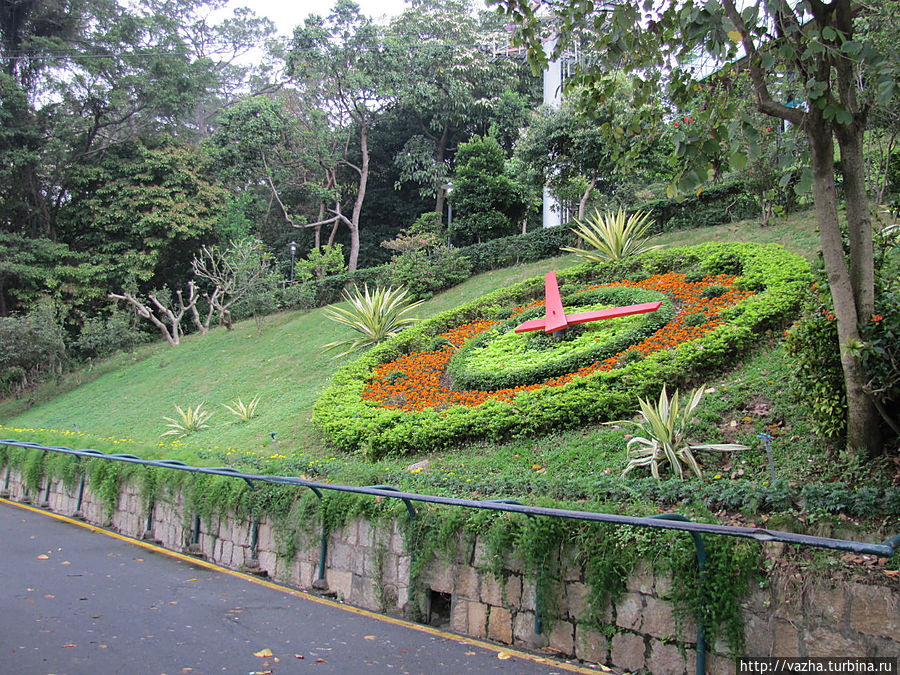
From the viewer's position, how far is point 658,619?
3.53 metres

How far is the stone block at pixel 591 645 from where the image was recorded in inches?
146

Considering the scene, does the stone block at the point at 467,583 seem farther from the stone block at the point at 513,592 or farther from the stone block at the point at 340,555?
the stone block at the point at 340,555

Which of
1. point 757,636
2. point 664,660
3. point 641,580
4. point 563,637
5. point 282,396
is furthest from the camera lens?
point 282,396

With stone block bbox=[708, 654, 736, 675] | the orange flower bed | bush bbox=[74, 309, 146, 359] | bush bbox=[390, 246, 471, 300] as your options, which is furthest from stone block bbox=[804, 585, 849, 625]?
bush bbox=[74, 309, 146, 359]

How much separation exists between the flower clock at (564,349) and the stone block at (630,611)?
3.70 m

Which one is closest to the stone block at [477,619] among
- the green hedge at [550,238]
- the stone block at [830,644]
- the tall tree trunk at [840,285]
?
the stone block at [830,644]

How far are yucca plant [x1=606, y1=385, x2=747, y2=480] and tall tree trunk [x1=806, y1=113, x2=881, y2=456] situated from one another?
3.65 ft

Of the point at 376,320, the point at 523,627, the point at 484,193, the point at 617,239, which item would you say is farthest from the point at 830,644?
the point at 484,193

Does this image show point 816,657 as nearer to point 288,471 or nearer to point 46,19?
point 288,471

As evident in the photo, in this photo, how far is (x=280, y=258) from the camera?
3144 cm

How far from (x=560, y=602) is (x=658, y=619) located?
0.60m

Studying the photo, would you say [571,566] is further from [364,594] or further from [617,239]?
[617,239]

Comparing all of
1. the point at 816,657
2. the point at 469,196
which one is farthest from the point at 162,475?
the point at 469,196

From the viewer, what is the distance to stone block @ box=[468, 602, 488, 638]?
13.9 ft
